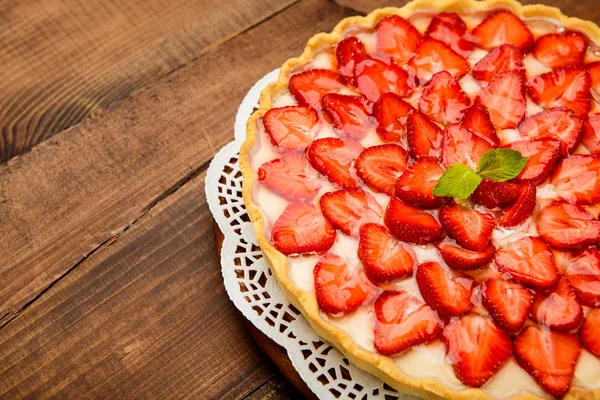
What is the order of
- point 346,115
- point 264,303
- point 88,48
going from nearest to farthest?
point 264,303, point 346,115, point 88,48

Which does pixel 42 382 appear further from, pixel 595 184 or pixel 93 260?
pixel 595 184

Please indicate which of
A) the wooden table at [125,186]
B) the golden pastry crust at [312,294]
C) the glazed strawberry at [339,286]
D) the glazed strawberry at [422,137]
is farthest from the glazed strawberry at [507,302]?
the wooden table at [125,186]

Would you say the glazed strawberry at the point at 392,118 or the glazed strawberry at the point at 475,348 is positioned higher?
the glazed strawberry at the point at 392,118

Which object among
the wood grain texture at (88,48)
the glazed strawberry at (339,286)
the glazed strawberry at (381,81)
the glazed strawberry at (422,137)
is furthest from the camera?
the wood grain texture at (88,48)

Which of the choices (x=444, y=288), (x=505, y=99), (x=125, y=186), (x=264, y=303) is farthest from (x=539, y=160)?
(x=125, y=186)

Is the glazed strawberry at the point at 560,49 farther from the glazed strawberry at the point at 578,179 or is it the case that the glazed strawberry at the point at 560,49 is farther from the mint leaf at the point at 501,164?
the mint leaf at the point at 501,164

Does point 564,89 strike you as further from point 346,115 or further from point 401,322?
point 401,322
